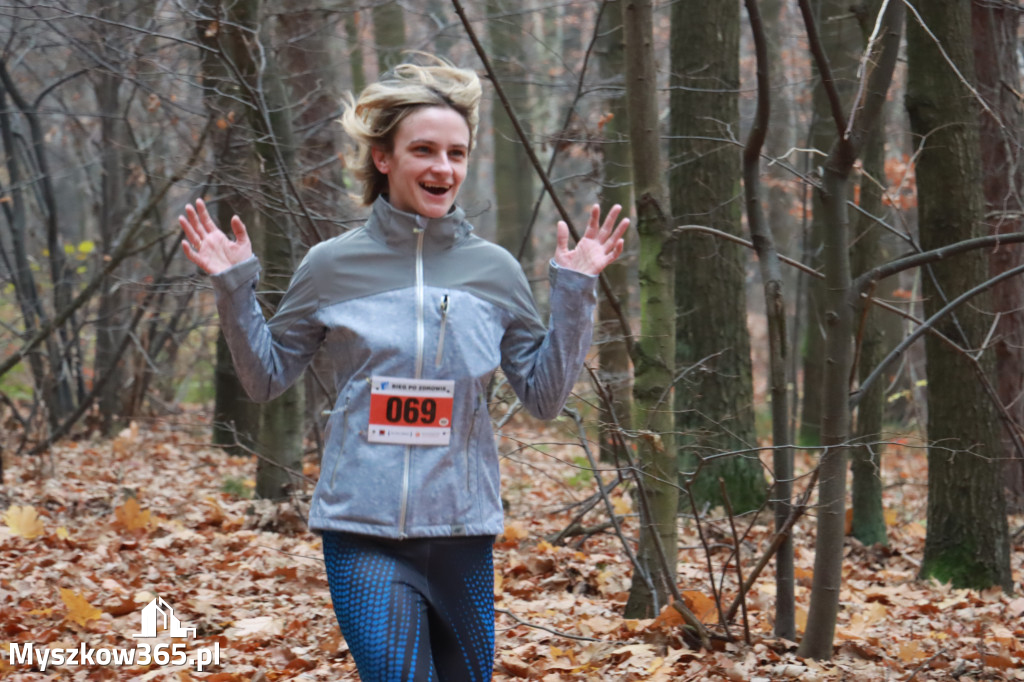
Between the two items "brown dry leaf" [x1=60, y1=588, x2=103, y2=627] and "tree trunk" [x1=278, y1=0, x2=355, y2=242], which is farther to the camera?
"tree trunk" [x1=278, y1=0, x2=355, y2=242]

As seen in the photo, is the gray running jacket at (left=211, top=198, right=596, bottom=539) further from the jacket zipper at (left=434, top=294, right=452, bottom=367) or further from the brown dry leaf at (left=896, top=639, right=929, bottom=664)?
the brown dry leaf at (left=896, top=639, right=929, bottom=664)

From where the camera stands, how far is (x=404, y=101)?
2631mm

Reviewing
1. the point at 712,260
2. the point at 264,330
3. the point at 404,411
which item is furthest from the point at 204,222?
the point at 712,260

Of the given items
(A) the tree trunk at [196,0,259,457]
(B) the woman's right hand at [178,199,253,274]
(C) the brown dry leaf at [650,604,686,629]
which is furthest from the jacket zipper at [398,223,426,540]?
(A) the tree trunk at [196,0,259,457]

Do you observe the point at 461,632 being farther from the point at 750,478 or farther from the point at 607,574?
the point at 750,478

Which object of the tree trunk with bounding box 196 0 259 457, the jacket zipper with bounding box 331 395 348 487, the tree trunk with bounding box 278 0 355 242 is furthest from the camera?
the tree trunk with bounding box 278 0 355 242

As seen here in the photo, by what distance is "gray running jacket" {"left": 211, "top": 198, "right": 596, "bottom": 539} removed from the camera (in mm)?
2445

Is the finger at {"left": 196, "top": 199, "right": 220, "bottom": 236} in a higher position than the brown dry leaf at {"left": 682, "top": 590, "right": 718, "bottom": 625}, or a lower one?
higher

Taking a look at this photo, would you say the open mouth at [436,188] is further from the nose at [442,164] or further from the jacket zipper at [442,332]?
the jacket zipper at [442,332]

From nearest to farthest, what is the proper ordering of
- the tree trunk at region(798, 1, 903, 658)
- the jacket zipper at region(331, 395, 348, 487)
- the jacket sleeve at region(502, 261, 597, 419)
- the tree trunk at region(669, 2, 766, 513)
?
the jacket zipper at region(331, 395, 348, 487)
the jacket sleeve at region(502, 261, 597, 419)
the tree trunk at region(798, 1, 903, 658)
the tree trunk at region(669, 2, 766, 513)

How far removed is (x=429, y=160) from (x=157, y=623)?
3.15 metres

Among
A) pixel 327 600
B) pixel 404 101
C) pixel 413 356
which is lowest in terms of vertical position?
pixel 327 600
